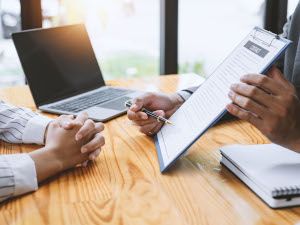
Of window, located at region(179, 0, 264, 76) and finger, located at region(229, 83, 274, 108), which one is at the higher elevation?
finger, located at region(229, 83, 274, 108)

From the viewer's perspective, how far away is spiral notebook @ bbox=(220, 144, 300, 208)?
74cm

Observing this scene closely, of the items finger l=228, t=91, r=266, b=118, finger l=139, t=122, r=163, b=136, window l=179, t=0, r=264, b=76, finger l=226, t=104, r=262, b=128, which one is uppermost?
finger l=228, t=91, r=266, b=118

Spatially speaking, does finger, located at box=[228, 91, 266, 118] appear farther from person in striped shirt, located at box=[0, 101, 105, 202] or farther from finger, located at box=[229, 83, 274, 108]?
person in striped shirt, located at box=[0, 101, 105, 202]

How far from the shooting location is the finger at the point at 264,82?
0.82 m

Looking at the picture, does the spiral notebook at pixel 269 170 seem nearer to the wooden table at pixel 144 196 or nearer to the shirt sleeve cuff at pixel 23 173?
the wooden table at pixel 144 196

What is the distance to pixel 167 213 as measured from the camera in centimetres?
73

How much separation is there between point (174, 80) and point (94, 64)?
13.8 inches

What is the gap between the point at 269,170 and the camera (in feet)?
2.64

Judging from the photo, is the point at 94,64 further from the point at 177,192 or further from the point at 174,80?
the point at 177,192

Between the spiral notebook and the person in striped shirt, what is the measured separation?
30 cm

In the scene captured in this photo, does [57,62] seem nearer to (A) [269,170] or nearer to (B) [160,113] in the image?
(B) [160,113]

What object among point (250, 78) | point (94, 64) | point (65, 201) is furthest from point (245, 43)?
point (94, 64)

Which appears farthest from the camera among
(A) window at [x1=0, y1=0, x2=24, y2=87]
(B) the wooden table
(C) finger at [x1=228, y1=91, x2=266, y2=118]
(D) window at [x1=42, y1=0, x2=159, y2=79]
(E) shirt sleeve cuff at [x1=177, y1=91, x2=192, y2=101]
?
(D) window at [x1=42, y1=0, x2=159, y2=79]

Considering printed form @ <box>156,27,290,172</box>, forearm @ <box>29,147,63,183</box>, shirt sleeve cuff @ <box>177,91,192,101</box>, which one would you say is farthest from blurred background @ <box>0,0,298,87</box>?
forearm @ <box>29,147,63,183</box>
